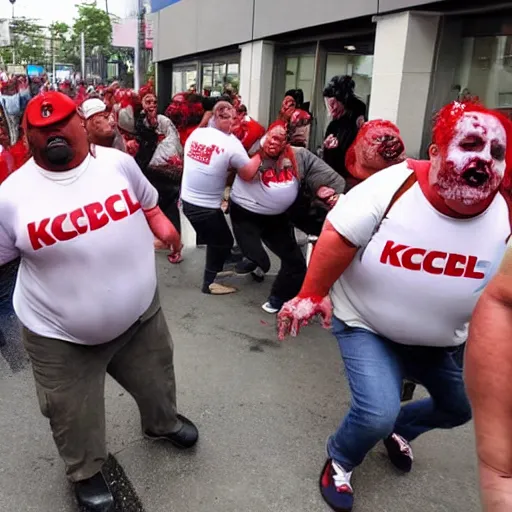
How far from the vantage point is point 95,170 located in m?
2.10

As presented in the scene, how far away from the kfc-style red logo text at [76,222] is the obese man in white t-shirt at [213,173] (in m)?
2.19

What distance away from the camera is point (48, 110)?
2006 millimetres

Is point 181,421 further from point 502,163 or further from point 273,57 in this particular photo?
point 273,57

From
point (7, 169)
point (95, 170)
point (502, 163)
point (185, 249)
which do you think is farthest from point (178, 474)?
point (185, 249)

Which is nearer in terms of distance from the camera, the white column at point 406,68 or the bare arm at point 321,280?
the bare arm at point 321,280

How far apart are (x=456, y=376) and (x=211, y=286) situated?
298 cm

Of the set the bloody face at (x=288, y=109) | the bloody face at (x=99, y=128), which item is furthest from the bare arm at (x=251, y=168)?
the bloody face at (x=99, y=128)

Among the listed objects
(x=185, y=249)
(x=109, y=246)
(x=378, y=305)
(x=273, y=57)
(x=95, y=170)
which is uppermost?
(x=273, y=57)

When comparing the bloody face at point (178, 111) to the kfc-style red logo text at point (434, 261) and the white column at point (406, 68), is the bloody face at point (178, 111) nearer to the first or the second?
the white column at point (406, 68)

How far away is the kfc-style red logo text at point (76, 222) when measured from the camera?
A: 1940 millimetres

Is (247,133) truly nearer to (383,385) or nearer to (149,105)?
(149,105)

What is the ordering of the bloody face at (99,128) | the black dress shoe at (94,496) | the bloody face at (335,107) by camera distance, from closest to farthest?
the black dress shoe at (94,496) → the bloody face at (99,128) → the bloody face at (335,107)

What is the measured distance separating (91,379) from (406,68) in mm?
4937

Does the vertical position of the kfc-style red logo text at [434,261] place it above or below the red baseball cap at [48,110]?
Answer: below
